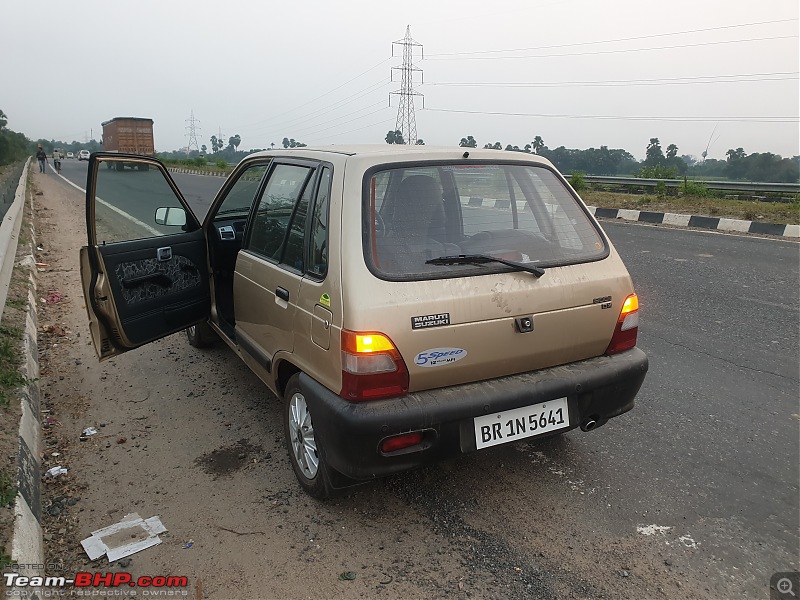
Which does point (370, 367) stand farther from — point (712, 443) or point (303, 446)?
point (712, 443)

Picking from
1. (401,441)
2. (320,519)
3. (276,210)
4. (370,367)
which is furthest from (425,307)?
(276,210)

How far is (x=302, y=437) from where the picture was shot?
2.73 meters

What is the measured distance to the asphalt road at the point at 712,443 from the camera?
8.01 ft

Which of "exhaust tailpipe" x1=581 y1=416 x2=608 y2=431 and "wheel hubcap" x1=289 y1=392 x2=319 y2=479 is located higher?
"exhaust tailpipe" x1=581 y1=416 x2=608 y2=431

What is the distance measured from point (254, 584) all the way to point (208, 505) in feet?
2.11

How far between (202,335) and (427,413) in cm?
298

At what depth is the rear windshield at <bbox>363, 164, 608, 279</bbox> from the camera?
2.40 m

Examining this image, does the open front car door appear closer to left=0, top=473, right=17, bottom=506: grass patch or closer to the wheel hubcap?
left=0, top=473, right=17, bottom=506: grass patch

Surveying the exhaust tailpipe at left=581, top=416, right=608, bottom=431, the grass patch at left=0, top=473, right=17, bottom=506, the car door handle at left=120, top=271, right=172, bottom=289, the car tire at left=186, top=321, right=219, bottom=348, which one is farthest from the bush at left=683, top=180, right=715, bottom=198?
the grass patch at left=0, top=473, right=17, bottom=506

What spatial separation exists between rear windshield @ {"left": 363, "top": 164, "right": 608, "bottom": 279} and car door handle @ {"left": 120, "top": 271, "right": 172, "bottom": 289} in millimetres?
1842

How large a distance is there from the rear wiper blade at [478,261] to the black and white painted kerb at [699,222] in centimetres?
804

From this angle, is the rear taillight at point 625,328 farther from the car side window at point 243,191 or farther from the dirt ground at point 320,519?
the car side window at point 243,191

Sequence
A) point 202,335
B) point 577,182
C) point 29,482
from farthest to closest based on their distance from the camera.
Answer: point 577,182, point 202,335, point 29,482

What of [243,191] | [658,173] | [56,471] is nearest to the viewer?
[56,471]
